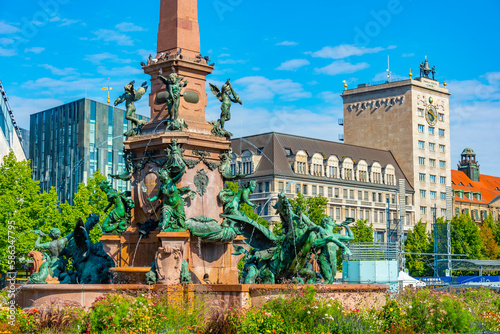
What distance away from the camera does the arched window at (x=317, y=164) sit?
310ft

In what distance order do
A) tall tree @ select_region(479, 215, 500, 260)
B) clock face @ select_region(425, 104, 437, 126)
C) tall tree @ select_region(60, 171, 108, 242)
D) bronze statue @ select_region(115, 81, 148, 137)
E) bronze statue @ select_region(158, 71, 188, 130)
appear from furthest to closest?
1. clock face @ select_region(425, 104, 437, 126)
2. tall tree @ select_region(479, 215, 500, 260)
3. tall tree @ select_region(60, 171, 108, 242)
4. bronze statue @ select_region(115, 81, 148, 137)
5. bronze statue @ select_region(158, 71, 188, 130)

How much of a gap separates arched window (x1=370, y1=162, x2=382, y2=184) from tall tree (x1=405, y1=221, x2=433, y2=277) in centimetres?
1500

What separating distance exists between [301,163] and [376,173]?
15679 mm

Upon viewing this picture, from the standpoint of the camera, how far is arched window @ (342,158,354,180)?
325 ft

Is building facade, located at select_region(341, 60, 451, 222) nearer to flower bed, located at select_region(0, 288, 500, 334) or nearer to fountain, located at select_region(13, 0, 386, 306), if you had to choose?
fountain, located at select_region(13, 0, 386, 306)

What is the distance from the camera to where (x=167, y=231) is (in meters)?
20.7

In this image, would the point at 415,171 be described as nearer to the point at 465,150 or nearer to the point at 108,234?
the point at 465,150

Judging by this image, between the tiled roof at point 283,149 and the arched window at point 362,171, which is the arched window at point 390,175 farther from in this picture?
the arched window at point 362,171

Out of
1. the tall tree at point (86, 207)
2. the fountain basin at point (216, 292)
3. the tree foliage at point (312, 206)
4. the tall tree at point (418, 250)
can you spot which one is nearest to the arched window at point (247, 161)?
the tree foliage at point (312, 206)

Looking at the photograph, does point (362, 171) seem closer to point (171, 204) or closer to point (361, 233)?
point (361, 233)

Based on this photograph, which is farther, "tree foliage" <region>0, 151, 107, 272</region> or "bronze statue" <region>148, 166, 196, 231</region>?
"tree foliage" <region>0, 151, 107, 272</region>

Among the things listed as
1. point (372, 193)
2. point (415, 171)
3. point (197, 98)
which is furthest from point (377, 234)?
point (197, 98)

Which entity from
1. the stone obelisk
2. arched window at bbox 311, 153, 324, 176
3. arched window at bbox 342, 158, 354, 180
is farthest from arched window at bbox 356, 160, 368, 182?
the stone obelisk

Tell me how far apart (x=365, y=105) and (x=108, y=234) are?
93444 mm
